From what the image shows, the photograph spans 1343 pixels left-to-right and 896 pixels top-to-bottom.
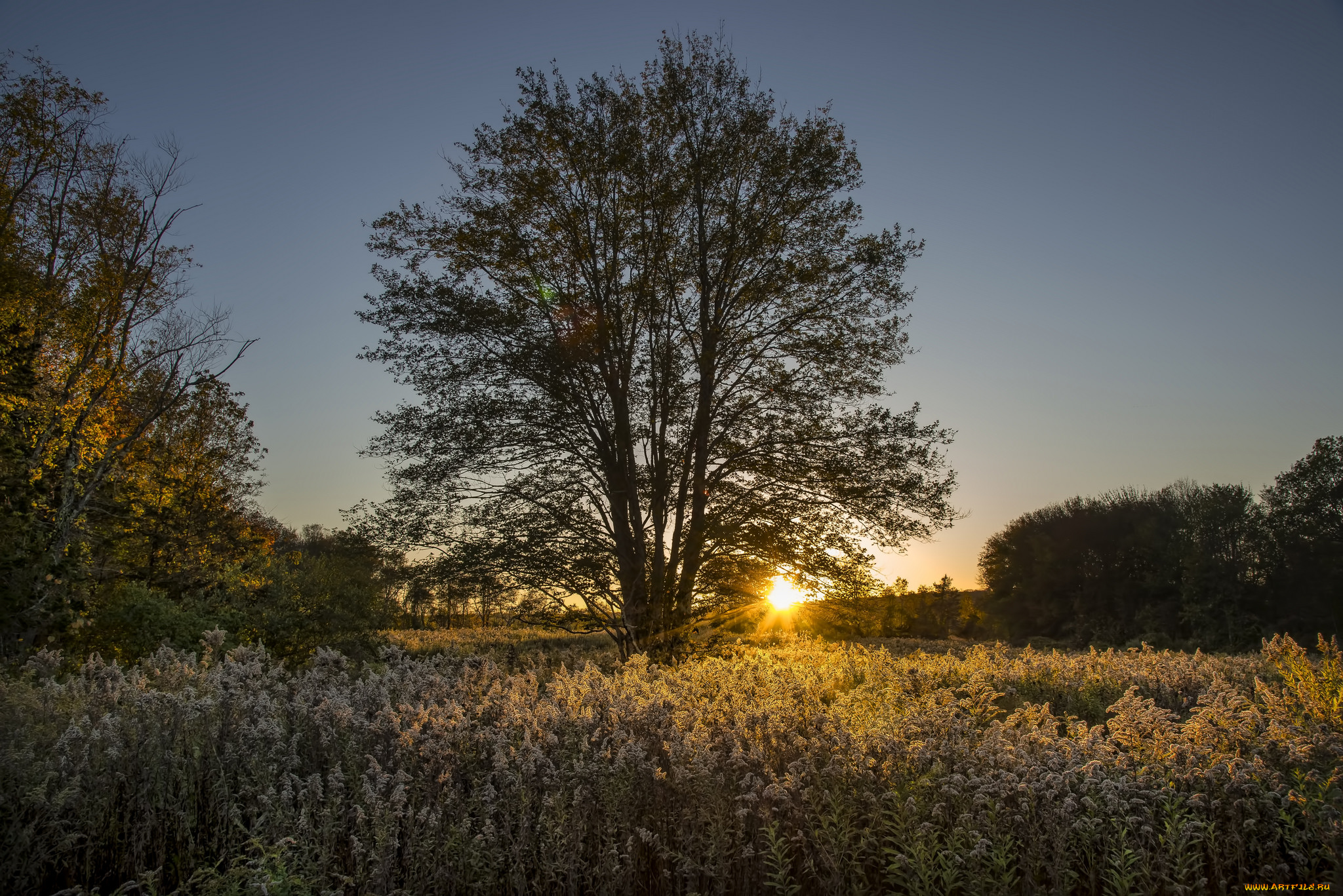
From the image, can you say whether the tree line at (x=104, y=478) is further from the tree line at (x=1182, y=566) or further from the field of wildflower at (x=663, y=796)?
the tree line at (x=1182, y=566)

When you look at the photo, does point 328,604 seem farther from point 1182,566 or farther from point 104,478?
point 1182,566

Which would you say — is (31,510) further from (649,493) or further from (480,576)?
(649,493)

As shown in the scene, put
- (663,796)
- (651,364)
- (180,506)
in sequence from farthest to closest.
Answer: (180,506) < (651,364) < (663,796)

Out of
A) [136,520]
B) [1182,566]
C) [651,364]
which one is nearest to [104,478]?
[136,520]

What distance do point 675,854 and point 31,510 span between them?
1266cm

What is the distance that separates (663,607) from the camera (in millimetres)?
10664

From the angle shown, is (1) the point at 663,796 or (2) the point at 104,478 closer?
(1) the point at 663,796

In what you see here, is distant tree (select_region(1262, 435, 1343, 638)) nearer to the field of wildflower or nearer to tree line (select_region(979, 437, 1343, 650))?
tree line (select_region(979, 437, 1343, 650))

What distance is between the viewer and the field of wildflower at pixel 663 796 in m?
3.16

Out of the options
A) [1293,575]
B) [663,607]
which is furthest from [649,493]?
[1293,575]

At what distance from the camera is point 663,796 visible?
149 inches

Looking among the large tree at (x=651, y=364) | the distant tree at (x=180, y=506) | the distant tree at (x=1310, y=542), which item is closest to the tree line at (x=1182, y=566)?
the distant tree at (x=1310, y=542)

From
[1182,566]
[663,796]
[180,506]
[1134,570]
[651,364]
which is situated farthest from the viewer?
[1134,570]

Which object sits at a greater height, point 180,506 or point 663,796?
point 180,506
